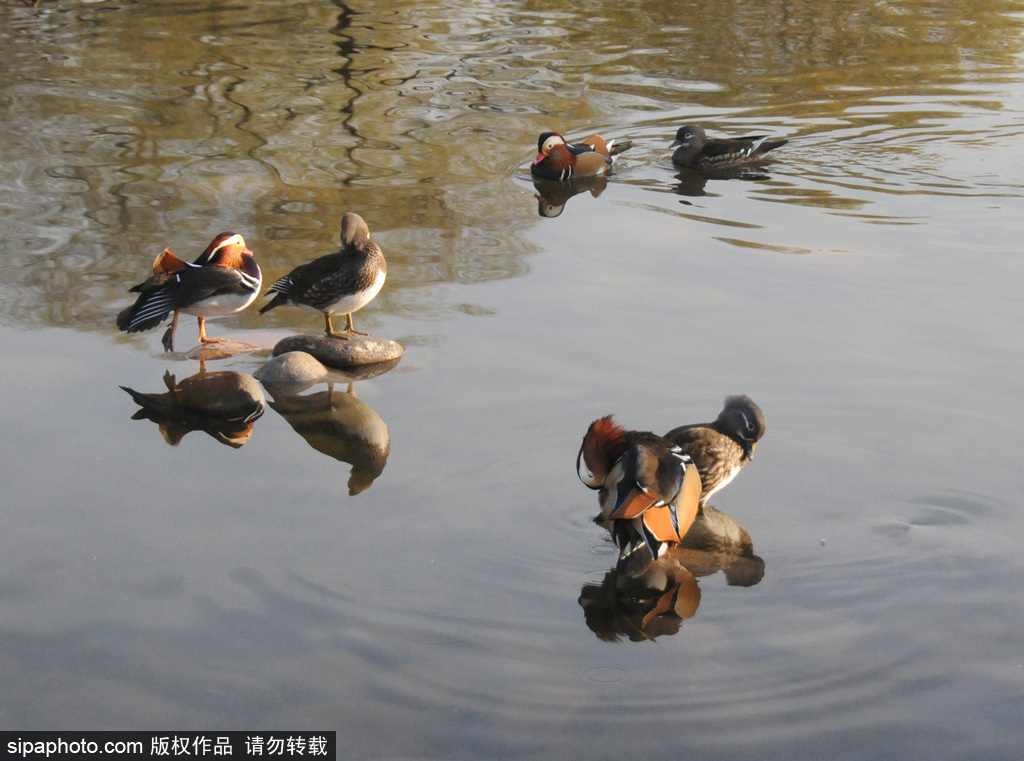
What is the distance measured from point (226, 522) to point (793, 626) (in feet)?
9.20

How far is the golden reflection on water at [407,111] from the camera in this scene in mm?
10312

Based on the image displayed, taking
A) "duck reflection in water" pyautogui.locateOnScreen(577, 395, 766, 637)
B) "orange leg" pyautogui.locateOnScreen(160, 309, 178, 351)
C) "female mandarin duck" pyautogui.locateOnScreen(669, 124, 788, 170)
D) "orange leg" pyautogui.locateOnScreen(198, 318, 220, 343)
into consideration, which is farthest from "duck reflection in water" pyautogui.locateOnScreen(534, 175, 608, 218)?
"duck reflection in water" pyautogui.locateOnScreen(577, 395, 766, 637)

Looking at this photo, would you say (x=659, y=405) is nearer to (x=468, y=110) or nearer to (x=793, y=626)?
(x=793, y=626)

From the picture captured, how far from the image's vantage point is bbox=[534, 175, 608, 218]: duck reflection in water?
37.9ft

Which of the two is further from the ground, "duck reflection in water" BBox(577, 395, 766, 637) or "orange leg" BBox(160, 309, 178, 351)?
A: "duck reflection in water" BBox(577, 395, 766, 637)

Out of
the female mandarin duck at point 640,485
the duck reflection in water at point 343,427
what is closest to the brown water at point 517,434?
the duck reflection in water at point 343,427

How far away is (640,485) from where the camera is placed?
494cm

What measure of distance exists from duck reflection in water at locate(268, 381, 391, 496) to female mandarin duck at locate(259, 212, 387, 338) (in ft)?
1.93

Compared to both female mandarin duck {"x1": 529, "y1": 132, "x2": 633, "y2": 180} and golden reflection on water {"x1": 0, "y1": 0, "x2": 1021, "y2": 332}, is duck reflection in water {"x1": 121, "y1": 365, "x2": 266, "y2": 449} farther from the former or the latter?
female mandarin duck {"x1": 529, "y1": 132, "x2": 633, "y2": 180}

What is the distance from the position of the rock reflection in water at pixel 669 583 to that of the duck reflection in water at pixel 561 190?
627 centimetres

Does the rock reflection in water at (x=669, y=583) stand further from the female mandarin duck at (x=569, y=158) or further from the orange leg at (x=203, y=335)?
the female mandarin duck at (x=569, y=158)

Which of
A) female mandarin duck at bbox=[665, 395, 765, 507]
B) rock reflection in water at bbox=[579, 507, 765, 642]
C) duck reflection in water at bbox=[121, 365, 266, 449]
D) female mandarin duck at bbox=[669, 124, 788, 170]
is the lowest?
duck reflection in water at bbox=[121, 365, 266, 449]

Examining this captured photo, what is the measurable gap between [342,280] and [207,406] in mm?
1238

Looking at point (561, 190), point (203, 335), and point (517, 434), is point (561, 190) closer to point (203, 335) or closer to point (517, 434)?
point (203, 335)
